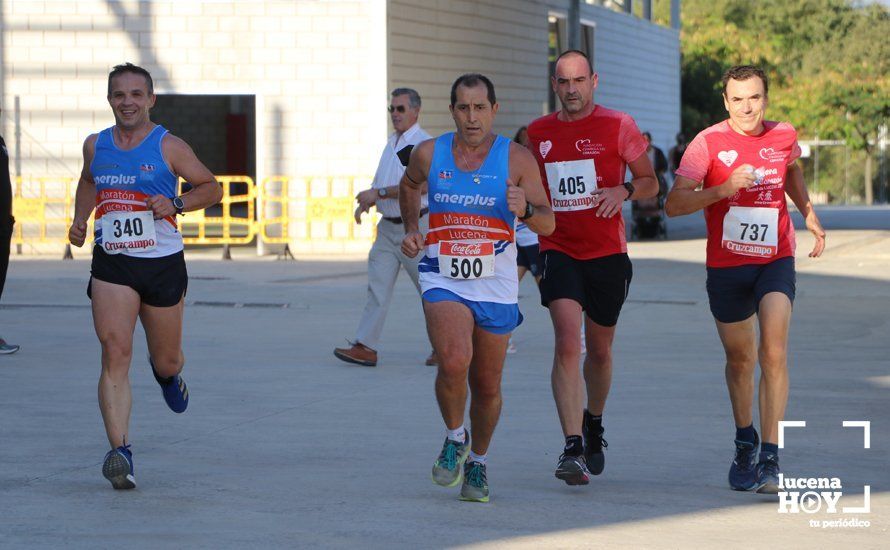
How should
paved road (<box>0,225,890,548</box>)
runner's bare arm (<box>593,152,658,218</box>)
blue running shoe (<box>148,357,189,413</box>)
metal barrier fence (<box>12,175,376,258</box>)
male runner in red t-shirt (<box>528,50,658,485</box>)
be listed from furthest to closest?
metal barrier fence (<box>12,175,376,258</box>)
blue running shoe (<box>148,357,189,413</box>)
male runner in red t-shirt (<box>528,50,658,485</box>)
runner's bare arm (<box>593,152,658,218</box>)
paved road (<box>0,225,890,548</box>)

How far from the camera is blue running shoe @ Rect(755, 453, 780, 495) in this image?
721cm

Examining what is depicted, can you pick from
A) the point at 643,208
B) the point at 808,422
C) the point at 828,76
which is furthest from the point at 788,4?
the point at 808,422

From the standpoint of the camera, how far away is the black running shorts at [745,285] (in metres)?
7.46

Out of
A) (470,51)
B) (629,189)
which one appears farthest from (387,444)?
(470,51)

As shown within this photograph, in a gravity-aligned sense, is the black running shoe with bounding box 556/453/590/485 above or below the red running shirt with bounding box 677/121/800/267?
below

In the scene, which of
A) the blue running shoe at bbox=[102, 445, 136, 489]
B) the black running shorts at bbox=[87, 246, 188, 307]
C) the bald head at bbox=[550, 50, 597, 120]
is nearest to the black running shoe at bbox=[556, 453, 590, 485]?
the bald head at bbox=[550, 50, 597, 120]

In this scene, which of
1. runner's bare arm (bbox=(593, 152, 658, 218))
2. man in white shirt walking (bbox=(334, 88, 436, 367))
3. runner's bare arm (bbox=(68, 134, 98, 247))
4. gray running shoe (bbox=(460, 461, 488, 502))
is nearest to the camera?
gray running shoe (bbox=(460, 461, 488, 502))

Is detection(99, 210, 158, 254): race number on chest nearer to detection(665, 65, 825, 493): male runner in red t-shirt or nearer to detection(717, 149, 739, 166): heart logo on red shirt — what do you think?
detection(665, 65, 825, 493): male runner in red t-shirt

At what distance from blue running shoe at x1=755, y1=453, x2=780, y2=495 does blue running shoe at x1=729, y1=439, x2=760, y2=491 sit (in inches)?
1.3

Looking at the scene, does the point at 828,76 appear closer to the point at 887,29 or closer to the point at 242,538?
the point at 887,29

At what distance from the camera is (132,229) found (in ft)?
25.4

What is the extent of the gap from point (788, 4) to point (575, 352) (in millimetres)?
70425

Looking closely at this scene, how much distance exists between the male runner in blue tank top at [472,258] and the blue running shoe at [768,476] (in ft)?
3.97

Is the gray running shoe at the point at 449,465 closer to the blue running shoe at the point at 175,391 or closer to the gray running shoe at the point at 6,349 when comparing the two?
the blue running shoe at the point at 175,391
